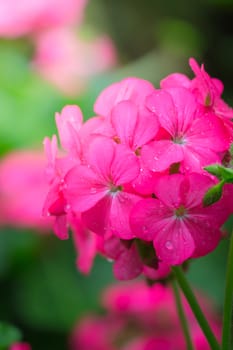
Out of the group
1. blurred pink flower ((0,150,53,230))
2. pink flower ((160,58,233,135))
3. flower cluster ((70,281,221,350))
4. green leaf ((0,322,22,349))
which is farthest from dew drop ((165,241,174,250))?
blurred pink flower ((0,150,53,230))

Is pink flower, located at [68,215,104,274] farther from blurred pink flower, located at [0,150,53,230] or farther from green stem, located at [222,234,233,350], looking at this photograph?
blurred pink flower, located at [0,150,53,230]

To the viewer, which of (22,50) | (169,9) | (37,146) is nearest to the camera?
(37,146)

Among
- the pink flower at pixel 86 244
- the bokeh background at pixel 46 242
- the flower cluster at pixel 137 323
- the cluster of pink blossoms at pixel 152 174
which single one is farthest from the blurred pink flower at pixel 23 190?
the cluster of pink blossoms at pixel 152 174

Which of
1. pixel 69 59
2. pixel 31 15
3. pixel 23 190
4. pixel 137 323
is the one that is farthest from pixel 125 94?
pixel 69 59

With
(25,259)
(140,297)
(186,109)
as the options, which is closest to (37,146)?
(25,259)

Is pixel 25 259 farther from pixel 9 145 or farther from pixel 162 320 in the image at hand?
pixel 162 320

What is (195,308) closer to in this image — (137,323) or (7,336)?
(7,336)
